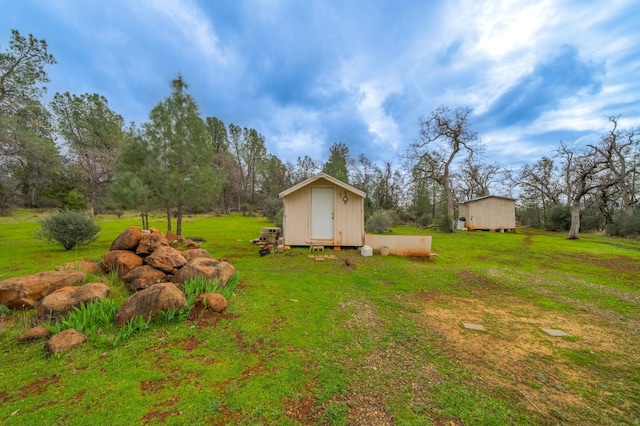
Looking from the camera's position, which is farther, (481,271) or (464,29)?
(464,29)

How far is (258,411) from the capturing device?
1.96 m

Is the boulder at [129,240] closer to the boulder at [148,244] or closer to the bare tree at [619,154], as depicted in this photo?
the boulder at [148,244]

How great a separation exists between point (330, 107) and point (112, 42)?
12.7 metres

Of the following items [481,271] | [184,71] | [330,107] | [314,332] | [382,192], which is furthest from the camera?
[382,192]

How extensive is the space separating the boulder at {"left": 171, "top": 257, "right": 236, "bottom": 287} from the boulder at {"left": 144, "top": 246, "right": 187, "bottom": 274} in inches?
10.5

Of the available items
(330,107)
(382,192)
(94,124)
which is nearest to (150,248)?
(330,107)

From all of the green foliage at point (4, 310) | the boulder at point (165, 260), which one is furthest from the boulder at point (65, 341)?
the boulder at point (165, 260)

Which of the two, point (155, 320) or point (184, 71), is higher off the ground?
point (184, 71)

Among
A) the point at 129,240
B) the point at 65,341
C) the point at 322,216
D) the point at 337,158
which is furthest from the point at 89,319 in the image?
the point at 337,158

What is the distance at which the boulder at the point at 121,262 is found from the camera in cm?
491

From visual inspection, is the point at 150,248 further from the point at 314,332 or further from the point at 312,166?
the point at 312,166

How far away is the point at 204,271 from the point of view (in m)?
4.62

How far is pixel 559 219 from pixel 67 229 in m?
31.4

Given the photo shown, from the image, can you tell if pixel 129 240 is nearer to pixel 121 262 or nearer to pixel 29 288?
pixel 121 262
